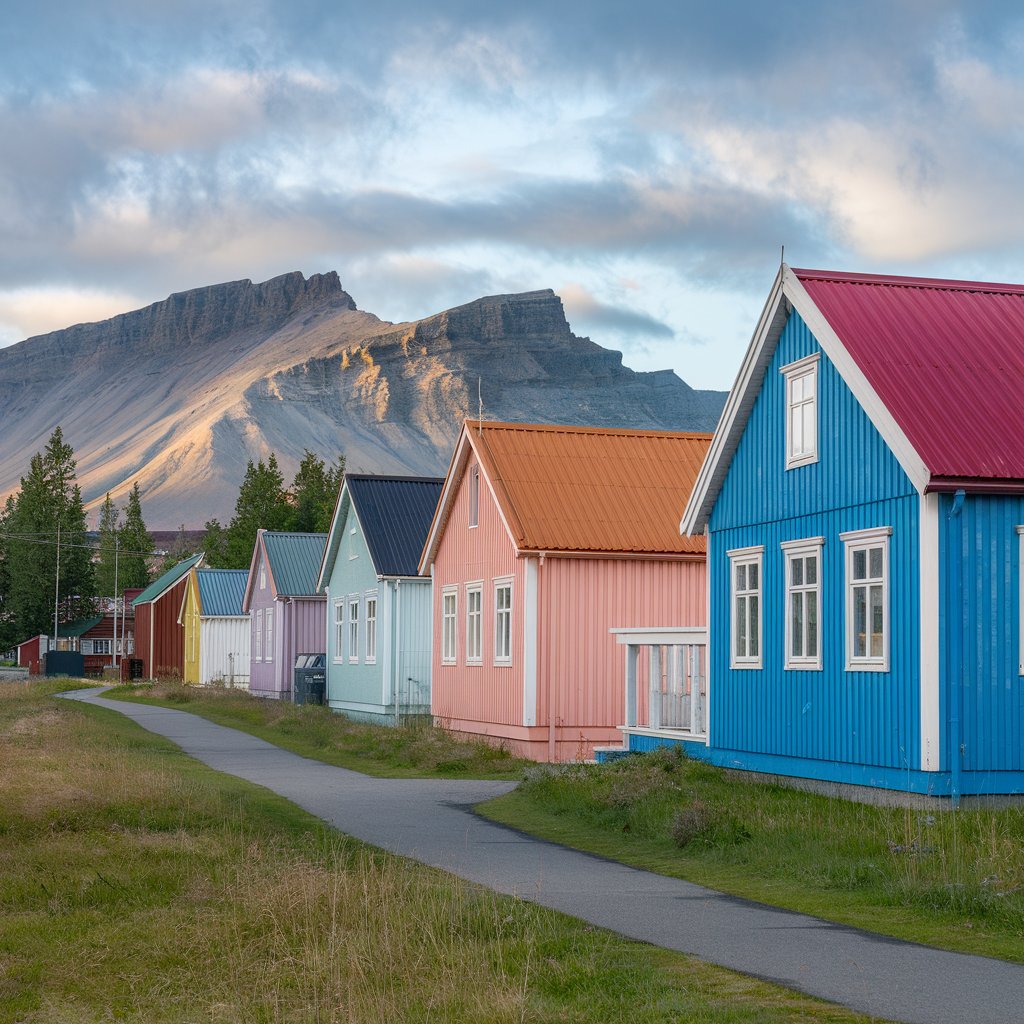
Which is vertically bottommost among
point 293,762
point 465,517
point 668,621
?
point 293,762

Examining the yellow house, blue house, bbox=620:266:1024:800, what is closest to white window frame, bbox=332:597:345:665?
the yellow house

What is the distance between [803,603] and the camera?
21.1m

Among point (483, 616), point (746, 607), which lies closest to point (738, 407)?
point (746, 607)

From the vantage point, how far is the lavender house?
2093 inches

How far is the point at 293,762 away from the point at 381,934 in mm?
18973

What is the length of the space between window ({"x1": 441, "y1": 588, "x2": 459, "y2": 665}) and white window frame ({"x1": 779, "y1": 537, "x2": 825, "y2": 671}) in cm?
1381

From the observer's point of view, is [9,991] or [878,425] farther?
[878,425]

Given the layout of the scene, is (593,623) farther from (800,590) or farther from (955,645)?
(955,645)

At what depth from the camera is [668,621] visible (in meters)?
30.4

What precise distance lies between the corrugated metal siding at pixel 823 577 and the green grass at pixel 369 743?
15.5 feet

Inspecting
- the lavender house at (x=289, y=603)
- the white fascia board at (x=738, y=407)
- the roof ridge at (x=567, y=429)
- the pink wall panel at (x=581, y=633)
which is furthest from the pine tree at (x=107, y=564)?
the white fascia board at (x=738, y=407)

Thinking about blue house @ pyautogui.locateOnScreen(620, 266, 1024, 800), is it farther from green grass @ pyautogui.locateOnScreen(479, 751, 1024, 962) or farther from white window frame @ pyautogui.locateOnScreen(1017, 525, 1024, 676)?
green grass @ pyautogui.locateOnScreen(479, 751, 1024, 962)

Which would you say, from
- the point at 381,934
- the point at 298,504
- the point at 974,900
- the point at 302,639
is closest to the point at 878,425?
the point at 974,900

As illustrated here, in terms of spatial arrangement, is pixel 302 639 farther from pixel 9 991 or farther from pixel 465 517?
pixel 9 991
